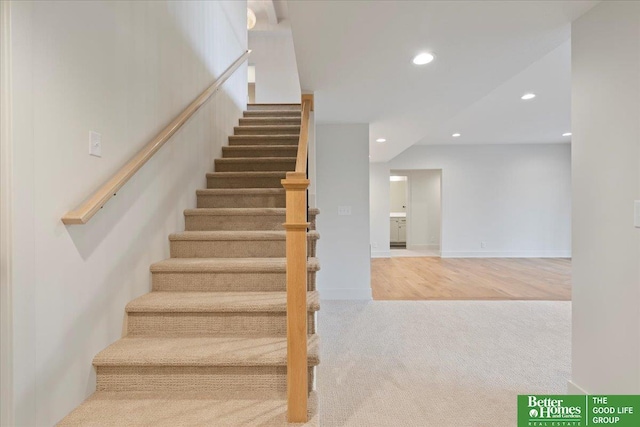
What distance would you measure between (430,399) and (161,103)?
254cm

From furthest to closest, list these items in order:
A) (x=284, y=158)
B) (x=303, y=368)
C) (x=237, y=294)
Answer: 1. (x=284, y=158)
2. (x=237, y=294)
3. (x=303, y=368)

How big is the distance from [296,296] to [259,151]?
2369mm

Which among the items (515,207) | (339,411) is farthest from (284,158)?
(515,207)

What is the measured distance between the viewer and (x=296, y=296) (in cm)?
133

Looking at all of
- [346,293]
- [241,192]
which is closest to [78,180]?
[241,192]

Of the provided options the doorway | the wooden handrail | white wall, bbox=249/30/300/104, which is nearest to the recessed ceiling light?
the wooden handrail

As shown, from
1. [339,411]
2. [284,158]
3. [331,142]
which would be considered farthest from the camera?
[331,142]

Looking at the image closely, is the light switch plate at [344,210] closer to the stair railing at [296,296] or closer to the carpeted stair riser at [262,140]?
the carpeted stair riser at [262,140]

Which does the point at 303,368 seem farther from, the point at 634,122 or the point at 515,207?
the point at 515,207

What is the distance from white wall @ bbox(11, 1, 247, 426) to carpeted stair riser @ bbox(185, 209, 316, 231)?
21 centimetres

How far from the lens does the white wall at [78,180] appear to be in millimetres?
1201

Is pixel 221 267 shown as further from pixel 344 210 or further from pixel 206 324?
pixel 344 210

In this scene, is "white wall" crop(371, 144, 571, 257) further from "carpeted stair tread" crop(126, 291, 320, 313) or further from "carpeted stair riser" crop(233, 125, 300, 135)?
"carpeted stair tread" crop(126, 291, 320, 313)

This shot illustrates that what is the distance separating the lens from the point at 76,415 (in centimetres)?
136
